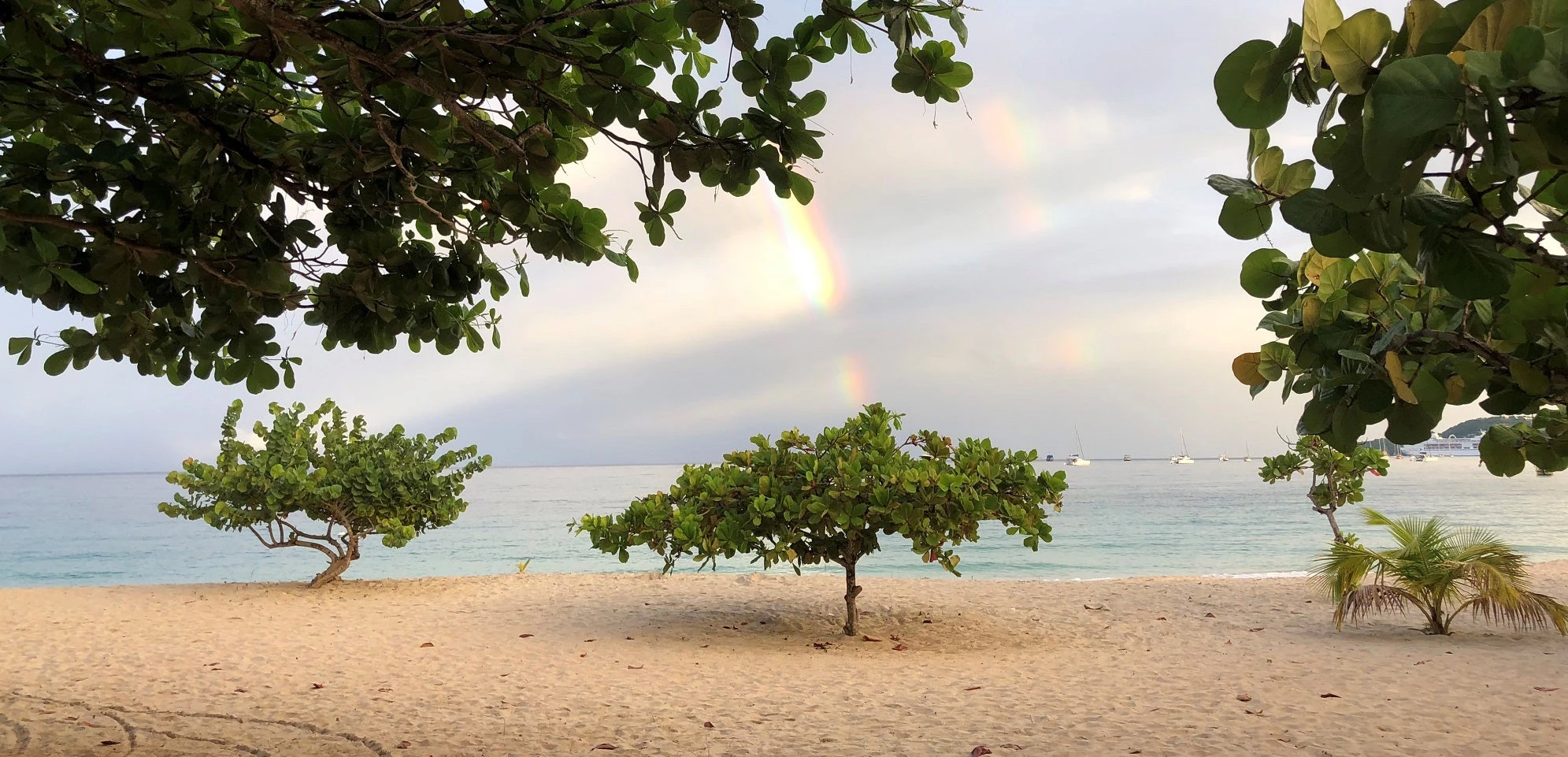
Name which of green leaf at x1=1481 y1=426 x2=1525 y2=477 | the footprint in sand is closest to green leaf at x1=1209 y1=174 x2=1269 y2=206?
green leaf at x1=1481 y1=426 x2=1525 y2=477

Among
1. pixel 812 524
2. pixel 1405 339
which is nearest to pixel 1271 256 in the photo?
pixel 1405 339

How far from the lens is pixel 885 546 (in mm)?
33031

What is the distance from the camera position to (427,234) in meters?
3.59

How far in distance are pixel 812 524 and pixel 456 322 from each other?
183 inches

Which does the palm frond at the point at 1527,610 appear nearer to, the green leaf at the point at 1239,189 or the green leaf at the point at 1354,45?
the green leaf at the point at 1239,189

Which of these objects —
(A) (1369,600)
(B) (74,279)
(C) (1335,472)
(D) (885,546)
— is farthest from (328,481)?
(D) (885,546)

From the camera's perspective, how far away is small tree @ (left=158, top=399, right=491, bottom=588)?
36.5ft

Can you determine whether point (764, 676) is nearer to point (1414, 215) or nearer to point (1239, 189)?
point (1239, 189)

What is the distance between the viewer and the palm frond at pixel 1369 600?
8.05 meters

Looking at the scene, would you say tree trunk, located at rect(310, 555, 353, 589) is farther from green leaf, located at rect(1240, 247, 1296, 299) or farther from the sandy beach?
green leaf, located at rect(1240, 247, 1296, 299)

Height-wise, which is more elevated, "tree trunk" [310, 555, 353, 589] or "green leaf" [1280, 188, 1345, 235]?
"green leaf" [1280, 188, 1345, 235]

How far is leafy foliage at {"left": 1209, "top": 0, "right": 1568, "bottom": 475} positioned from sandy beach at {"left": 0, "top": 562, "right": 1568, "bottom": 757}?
3.57 metres

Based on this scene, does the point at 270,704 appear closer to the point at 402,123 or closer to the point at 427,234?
the point at 427,234

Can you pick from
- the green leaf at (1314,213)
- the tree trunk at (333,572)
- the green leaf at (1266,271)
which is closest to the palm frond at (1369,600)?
the green leaf at (1266,271)
